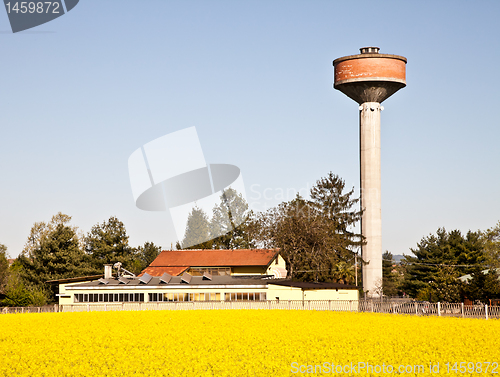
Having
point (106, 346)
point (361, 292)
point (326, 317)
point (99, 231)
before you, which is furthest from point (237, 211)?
point (106, 346)

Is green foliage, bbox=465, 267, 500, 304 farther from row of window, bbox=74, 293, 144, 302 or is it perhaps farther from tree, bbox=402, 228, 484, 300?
row of window, bbox=74, 293, 144, 302

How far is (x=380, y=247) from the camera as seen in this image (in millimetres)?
83062

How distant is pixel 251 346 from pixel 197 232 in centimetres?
9730

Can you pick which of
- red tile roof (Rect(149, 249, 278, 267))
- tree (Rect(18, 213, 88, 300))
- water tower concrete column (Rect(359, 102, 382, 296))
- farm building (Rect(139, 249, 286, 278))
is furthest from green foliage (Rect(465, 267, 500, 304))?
tree (Rect(18, 213, 88, 300))

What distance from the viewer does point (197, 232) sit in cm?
12488

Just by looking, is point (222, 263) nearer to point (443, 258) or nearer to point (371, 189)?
point (371, 189)

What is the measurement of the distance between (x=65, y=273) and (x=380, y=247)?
4624 cm

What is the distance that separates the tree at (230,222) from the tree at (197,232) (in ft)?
4.34

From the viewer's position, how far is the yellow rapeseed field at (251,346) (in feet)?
73.7

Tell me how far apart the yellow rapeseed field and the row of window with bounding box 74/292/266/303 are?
53.0 feet

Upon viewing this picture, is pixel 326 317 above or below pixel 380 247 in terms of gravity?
below

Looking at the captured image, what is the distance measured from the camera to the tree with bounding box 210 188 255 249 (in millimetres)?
120213

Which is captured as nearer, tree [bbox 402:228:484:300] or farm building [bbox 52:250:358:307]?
farm building [bbox 52:250:358:307]

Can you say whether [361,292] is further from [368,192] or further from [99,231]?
[99,231]
